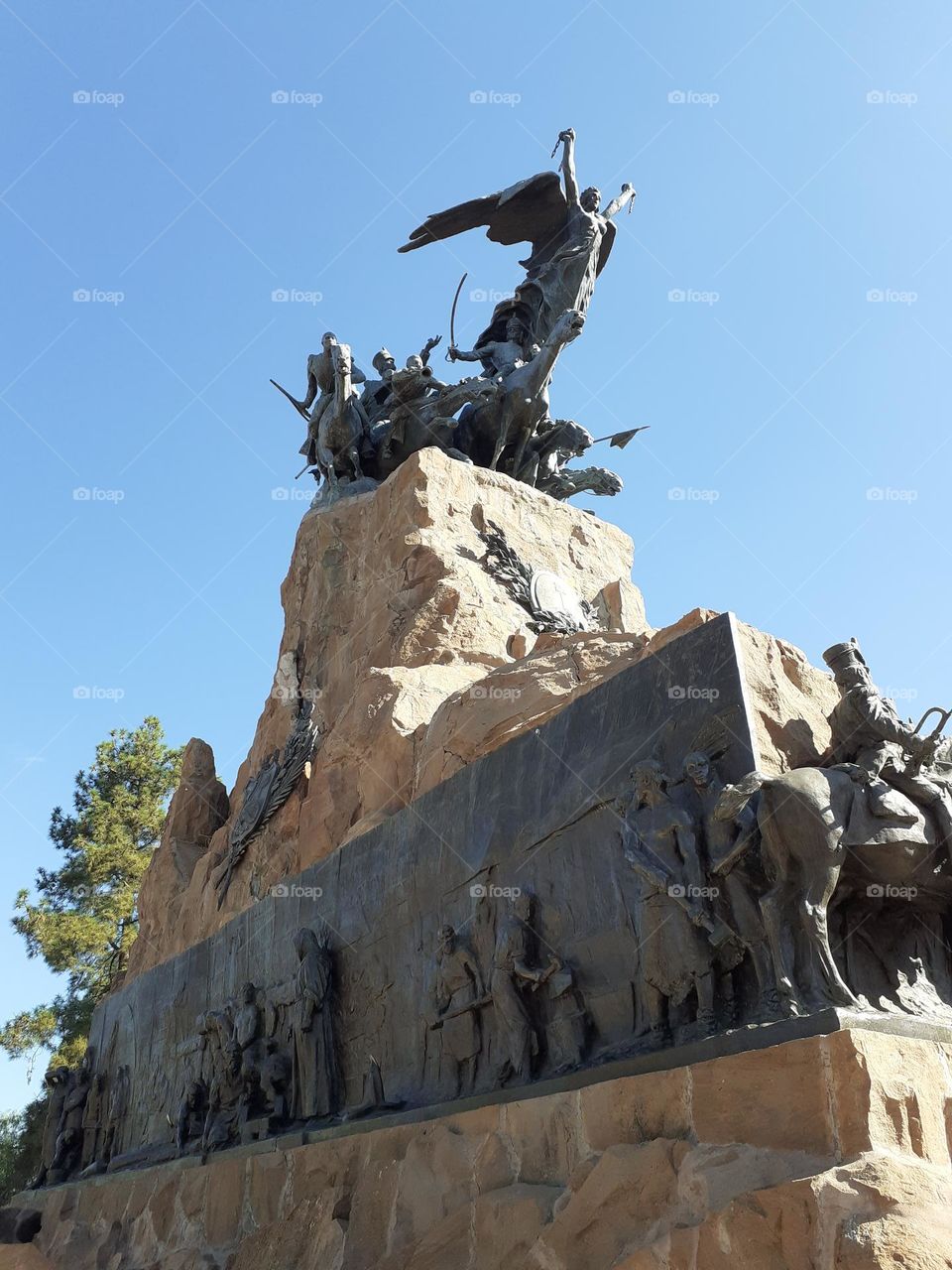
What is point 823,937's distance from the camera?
5641 mm

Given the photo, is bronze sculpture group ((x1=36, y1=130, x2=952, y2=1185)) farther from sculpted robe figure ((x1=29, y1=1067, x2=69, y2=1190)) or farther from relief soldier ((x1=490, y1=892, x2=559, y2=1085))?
sculpted robe figure ((x1=29, y1=1067, x2=69, y2=1190))

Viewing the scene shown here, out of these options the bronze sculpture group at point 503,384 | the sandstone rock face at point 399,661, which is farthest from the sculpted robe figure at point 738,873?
the bronze sculpture group at point 503,384

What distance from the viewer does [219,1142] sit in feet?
34.3

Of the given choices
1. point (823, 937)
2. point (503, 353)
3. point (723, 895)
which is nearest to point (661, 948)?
point (723, 895)

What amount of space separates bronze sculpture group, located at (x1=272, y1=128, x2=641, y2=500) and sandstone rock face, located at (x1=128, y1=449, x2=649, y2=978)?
128 centimetres

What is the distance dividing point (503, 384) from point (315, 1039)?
409 inches

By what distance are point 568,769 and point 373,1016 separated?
288cm

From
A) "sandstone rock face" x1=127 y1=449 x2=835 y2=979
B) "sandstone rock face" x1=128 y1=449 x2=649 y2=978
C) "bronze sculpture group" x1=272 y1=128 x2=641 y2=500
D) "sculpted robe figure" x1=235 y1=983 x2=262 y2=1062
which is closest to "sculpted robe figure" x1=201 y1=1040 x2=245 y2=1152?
"sculpted robe figure" x1=235 y1=983 x2=262 y2=1062

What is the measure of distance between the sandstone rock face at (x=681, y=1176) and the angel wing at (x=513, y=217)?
15872mm

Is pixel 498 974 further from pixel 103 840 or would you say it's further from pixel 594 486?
pixel 103 840

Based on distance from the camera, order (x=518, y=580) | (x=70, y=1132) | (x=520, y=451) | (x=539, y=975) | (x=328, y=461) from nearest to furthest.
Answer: (x=539, y=975) < (x=518, y=580) < (x=70, y=1132) < (x=328, y=461) < (x=520, y=451)

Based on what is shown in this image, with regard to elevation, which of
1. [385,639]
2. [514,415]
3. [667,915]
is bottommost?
[667,915]

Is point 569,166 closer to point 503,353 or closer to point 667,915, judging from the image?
point 503,353

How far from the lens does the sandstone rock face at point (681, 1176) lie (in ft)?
15.4
